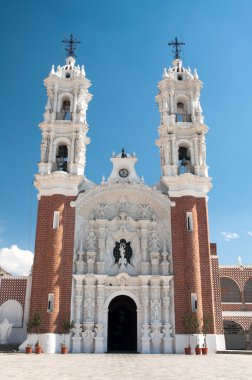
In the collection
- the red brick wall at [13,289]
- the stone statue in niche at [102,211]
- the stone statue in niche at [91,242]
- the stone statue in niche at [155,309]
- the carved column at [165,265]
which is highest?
the stone statue in niche at [102,211]

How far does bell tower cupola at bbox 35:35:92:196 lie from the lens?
3075 centimetres

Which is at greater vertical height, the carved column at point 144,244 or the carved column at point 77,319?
the carved column at point 144,244

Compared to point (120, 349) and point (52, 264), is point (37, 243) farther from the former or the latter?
point (120, 349)

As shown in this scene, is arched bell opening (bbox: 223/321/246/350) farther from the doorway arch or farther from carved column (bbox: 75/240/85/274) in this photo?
carved column (bbox: 75/240/85/274)

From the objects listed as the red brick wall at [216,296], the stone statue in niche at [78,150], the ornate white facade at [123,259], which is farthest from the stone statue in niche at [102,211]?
the red brick wall at [216,296]

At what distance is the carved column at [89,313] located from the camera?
89.2 feet

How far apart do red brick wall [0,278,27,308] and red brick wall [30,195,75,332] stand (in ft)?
10.5

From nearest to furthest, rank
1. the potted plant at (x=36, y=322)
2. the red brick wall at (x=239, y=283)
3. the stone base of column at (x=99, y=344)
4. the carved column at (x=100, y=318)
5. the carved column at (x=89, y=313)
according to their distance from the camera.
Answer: the potted plant at (x=36, y=322), the stone base of column at (x=99, y=344), the carved column at (x=100, y=318), the carved column at (x=89, y=313), the red brick wall at (x=239, y=283)

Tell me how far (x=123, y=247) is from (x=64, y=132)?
10908 mm

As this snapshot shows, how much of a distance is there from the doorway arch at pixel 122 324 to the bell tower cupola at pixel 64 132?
29.6 feet

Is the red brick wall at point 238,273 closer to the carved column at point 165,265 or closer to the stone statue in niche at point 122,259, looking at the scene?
the carved column at point 165,265

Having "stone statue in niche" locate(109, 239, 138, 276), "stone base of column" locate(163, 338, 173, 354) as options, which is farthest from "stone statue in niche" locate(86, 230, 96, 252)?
"stone base of column" locate(163, 338, 173, 354)

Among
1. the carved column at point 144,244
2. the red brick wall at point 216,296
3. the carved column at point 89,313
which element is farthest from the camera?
the carved column at point 144,244

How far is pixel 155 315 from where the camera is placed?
91.1 feet
